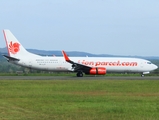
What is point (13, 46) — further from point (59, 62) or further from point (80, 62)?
point (80, 62)

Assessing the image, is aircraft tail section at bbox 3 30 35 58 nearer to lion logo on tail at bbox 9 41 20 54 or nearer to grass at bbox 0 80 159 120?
lion logo on tail at bbox 9 41 20 54

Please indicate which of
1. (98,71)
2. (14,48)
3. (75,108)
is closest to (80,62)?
(98,71)

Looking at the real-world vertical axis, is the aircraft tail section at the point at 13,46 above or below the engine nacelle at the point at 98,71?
above

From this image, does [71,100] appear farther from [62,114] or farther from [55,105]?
[62,114]

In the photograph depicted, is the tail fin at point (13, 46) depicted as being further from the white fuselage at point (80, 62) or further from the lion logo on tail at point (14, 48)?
the white fuselage at point (80, 62)

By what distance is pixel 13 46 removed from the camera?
53.4m

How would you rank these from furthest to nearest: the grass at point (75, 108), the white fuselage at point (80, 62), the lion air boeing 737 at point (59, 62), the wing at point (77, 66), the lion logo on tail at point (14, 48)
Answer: the white fuselage at point (80, 62)
the lion logo on tail at point (14, 48)
the lion air boeing 737 at point (59, 62)
the wing at point (77, 66)
the grass at point (75, 108)

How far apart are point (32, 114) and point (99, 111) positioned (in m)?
2.92

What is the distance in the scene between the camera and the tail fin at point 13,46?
53.2 metres

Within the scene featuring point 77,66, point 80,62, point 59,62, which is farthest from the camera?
point 80,62

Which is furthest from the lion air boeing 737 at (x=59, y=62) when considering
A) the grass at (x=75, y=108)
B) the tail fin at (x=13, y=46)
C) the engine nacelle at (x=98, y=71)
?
the grass at (x=75, y=108)

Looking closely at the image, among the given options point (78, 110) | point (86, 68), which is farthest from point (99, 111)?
point (86, 68)

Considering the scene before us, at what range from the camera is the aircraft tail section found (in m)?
Answer: 53.2

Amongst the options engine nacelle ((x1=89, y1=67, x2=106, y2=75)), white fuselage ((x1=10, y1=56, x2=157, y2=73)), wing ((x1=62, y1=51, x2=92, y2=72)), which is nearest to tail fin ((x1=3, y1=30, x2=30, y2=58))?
white fuselage ((x1=10, y1=56, x2=157, y2=73))
